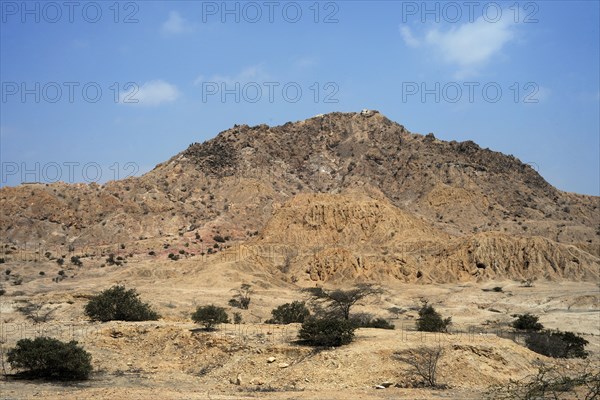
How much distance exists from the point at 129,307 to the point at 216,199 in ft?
204

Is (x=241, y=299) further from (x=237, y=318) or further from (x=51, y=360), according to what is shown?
(x=51, y=360)

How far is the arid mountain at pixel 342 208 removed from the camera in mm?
59344

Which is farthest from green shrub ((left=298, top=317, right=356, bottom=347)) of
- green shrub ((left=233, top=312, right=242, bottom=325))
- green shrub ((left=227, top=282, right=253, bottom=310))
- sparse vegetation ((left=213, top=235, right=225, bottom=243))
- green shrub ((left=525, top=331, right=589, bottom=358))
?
sparse vegetation ((left=213, top=235, right=225, bottom=243))

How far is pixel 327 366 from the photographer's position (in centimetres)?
1883

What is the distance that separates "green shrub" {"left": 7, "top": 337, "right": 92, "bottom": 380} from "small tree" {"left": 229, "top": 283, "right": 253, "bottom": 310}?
1924 cm

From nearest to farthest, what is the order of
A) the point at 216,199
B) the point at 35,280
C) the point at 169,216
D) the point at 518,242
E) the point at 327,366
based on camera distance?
the point at 327,366 < the point at 35,280 < the point at 518,242 < the point at 169,216 < the point at 216,199

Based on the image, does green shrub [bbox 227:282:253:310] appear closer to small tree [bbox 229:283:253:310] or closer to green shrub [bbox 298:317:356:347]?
small tree [bbox 229:283:253:310]

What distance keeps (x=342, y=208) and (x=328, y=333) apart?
166 feet

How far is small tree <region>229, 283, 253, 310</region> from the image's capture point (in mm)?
37700

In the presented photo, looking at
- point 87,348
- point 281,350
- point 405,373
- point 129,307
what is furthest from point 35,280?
point 405,373

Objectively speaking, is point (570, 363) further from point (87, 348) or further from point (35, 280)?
point (35, 280)

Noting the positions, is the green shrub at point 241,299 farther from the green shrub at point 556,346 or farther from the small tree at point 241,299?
the green shrub at point 556,346

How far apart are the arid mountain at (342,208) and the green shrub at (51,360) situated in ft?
128

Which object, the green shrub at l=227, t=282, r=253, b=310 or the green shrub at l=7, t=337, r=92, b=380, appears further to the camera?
the green shrub at l=227, t=282, r=253, b=310
